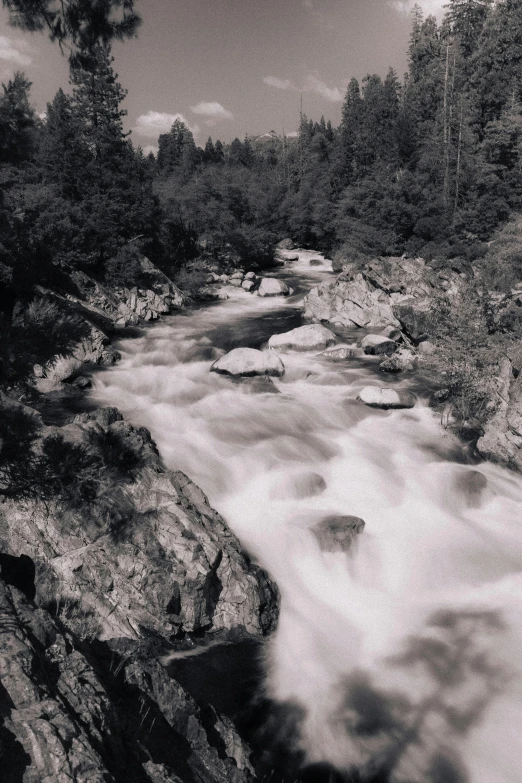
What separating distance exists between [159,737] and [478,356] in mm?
14587

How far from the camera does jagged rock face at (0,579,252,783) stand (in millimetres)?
4207

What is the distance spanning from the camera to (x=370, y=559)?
36.3 ft

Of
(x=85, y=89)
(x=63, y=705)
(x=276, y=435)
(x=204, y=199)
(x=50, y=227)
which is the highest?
(x=85, y=89)

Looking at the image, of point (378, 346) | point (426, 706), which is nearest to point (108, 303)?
point (378, 346)

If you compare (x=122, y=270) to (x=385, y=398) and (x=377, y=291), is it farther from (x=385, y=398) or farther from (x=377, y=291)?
(x=385, y=398)

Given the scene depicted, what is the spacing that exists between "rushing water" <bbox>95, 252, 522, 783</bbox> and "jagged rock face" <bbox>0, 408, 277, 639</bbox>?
1.12 metres

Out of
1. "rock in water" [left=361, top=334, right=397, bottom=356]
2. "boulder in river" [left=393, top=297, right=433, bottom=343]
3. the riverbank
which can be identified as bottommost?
the riverbank

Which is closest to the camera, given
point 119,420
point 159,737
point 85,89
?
point 159,737

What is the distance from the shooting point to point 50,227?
85.7 feet

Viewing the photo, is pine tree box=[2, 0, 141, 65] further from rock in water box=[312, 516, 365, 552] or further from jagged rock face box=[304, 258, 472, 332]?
jagged rock face box=[304, 258, 472, 332]

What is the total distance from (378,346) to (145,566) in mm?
16615

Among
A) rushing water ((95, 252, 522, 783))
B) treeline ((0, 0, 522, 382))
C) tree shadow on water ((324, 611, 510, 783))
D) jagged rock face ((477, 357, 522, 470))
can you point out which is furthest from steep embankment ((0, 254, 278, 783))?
jagged rock face ((477, 357, 522, 470))

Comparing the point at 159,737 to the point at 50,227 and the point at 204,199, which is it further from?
the point at 204,199

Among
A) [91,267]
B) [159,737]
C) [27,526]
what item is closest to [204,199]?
[91,267]
